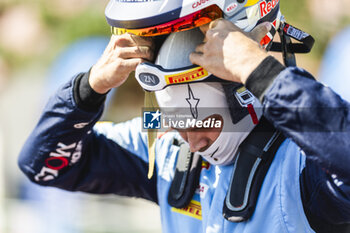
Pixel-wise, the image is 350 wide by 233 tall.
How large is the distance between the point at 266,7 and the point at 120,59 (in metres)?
0.61

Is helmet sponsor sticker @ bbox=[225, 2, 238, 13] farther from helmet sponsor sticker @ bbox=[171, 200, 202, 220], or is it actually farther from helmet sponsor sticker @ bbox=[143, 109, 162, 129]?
helmet sponsor sticker @ bbox=[171, 200, 202, 220]

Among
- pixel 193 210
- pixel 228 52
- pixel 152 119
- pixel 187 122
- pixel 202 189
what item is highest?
pixel 228 52

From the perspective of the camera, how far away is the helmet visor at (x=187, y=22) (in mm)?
1839

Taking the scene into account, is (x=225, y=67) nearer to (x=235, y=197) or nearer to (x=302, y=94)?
(x=302, y=94)

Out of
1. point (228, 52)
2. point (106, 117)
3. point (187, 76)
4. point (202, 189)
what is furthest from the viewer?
point (106, 117)

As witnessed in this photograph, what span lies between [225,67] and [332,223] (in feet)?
2.20

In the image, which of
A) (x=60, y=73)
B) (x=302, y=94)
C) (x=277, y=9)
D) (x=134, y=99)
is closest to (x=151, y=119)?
(x=277, y=9)

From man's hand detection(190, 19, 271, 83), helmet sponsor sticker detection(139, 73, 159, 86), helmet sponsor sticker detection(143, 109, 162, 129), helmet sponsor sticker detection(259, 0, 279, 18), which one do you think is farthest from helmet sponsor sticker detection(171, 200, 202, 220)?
helmet sponsor sticker detection(259, 0, 279, 18)

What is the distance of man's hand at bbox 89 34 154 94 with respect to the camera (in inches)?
79.6

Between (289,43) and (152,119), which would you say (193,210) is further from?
(289,43)

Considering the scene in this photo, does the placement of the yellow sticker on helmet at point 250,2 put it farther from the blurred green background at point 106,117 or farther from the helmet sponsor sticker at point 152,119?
the blurred green background at point 106,117

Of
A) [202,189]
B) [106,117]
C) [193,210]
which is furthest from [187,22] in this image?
[106,117]

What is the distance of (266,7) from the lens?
200 cm

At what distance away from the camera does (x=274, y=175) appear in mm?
1911
